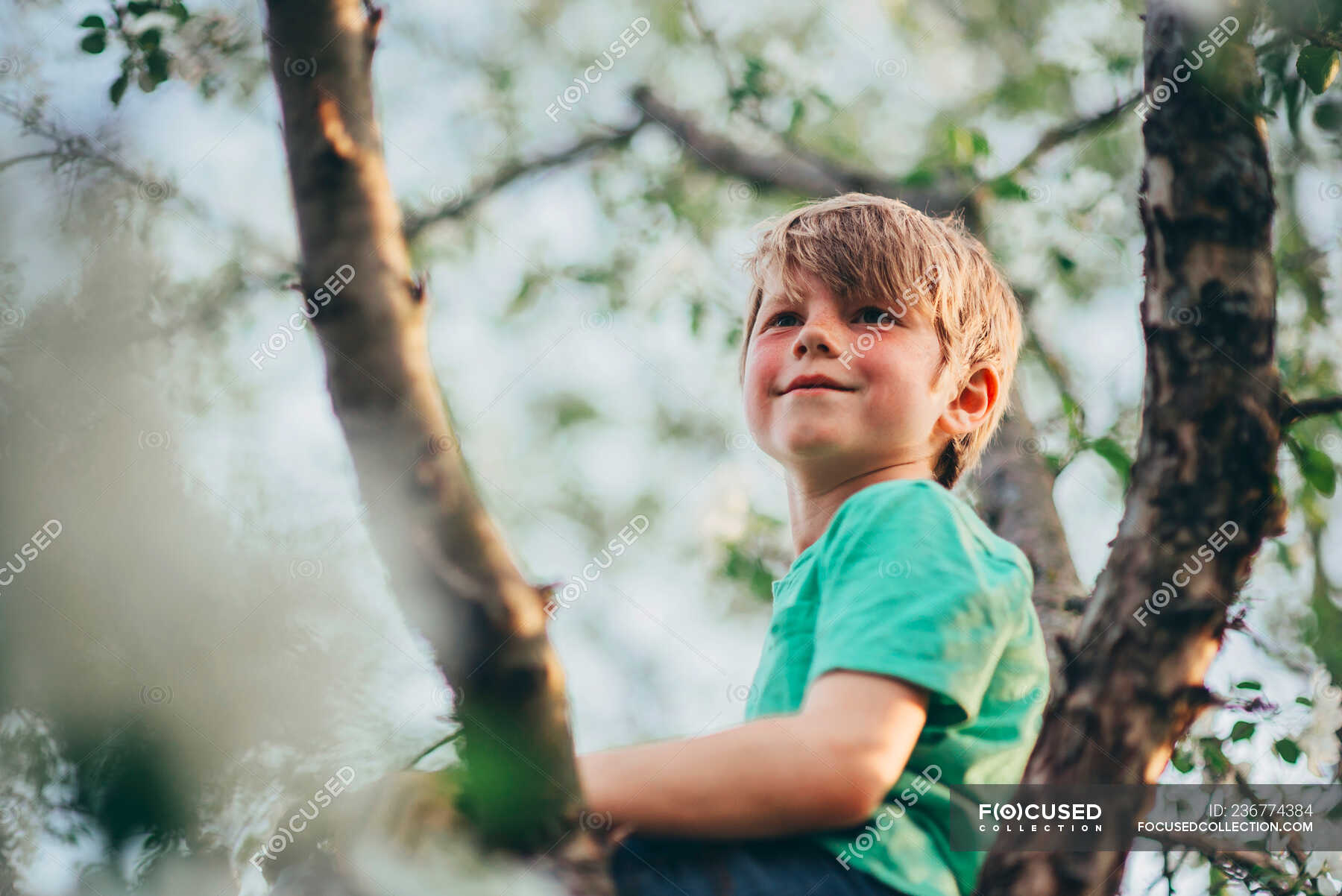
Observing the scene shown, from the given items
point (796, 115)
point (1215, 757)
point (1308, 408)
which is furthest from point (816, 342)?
point (796, 115)

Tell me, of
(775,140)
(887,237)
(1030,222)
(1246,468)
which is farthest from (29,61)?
(1030,222)

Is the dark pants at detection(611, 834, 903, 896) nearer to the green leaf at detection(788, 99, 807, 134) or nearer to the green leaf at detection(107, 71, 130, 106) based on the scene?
the green leaf at detection(107, 71, 130, 106)

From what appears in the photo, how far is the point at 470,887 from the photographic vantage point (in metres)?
0.78

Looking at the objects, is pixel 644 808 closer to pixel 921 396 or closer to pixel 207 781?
pixel 207 781

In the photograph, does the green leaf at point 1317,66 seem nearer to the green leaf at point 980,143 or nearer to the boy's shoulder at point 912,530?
the boy's shoulder at point 912,530

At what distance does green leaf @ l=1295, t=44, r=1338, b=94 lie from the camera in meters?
1.78

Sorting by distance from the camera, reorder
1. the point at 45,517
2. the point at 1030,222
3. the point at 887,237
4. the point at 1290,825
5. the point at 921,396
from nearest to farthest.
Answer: the point at 45,517 < the point at 921,396 < the point at 887,237 < the point at 1290,825 < the point at 1030,222

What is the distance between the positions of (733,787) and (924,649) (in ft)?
0.83

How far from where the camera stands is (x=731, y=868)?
1.16 m

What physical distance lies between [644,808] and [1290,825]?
58.7 inches

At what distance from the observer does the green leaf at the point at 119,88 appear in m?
2.02

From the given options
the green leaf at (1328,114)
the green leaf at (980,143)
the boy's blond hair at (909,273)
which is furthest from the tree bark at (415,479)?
the green leaf at (980,143)

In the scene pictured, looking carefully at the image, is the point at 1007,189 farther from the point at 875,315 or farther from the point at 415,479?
the point at 415,479

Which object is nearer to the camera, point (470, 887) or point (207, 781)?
point (470, 887)
